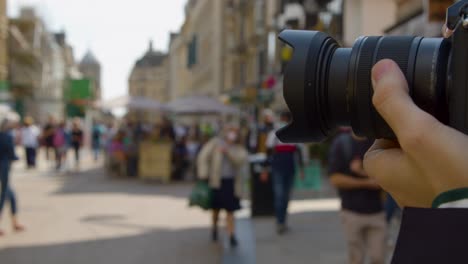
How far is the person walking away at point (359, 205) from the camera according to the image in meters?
5.20

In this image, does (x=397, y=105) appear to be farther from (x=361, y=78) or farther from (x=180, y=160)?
(x=180, y=160)

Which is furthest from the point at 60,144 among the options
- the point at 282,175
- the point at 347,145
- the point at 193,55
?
the point at 193,55

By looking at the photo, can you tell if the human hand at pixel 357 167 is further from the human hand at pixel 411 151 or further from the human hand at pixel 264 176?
the human hand at pixel 264 176

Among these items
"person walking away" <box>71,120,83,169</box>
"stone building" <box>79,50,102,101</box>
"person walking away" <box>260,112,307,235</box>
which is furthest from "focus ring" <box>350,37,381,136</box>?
"stone building" <box>79,50,102,101</box>

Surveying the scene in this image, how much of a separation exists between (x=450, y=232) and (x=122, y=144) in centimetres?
1825

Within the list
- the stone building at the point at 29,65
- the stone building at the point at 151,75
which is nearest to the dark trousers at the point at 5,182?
the stone building at the point at 29,65

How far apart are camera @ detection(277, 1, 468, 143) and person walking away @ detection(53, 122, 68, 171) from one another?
780 inches

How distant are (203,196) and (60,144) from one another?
13509mm

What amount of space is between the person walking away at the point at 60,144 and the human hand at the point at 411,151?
2001 centimetres

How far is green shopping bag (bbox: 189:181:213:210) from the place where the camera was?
8.30 meters

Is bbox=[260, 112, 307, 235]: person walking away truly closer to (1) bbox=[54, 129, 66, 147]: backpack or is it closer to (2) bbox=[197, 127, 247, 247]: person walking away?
(2) bbox=[197, 127, 247, 247]: person walking away

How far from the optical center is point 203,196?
8312 mm

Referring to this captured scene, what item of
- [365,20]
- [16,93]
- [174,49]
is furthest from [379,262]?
[174,49]

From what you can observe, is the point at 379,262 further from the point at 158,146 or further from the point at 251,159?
the point at 158,146
